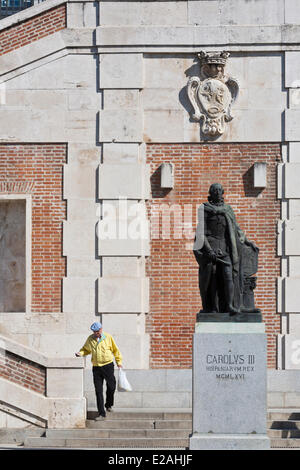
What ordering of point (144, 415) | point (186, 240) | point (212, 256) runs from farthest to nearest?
point (186, 240) < point (144, 415) < point (212, 256)

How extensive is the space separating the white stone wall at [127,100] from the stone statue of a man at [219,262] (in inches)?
182

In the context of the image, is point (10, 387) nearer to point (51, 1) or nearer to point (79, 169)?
point (79, 169)

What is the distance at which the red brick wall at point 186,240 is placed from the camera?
70.3 ft

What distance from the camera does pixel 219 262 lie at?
16766 millimetres

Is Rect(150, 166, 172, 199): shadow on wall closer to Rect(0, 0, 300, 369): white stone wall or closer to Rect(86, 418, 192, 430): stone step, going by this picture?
Rect(0, 0, 300, 369): white stone wall

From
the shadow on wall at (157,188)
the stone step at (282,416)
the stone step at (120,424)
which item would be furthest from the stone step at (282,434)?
the shadow on wall at (157,188)

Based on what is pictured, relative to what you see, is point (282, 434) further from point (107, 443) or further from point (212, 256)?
point (212, 256)

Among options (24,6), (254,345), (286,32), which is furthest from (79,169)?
(24,6)

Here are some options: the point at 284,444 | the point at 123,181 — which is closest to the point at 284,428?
the point at 284,444

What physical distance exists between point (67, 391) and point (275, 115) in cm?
646

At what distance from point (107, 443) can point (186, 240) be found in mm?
4981

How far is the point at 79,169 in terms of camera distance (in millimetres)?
21672

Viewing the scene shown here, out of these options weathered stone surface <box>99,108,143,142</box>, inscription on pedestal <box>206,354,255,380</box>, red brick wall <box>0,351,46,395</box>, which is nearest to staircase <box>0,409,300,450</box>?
red brick wall <box>0,351,46,395</box>

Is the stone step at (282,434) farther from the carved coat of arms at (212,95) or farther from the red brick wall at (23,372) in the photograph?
the carved coat of arms at (212,95)
